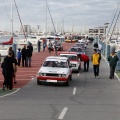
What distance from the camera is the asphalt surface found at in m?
11.2

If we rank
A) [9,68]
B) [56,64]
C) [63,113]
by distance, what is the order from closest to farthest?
1. [63,113]
2. [9,68]
3. [56,64]

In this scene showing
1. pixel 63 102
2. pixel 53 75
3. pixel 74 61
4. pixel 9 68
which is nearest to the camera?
pixel 63 102

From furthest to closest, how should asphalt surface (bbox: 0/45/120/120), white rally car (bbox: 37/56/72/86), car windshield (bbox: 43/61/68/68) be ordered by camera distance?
car windshield (bbox: 43/61/68/68) → white rally car (bbox: 37/56/72/86) → asphalt surface (bbox: 0/45/120/120)

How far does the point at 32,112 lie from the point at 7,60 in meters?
5.60

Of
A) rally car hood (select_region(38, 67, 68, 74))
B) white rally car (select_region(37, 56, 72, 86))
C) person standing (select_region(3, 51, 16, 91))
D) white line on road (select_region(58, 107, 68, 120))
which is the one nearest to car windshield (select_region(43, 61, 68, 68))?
white rally car (select_region(37, 56, 72, 86))

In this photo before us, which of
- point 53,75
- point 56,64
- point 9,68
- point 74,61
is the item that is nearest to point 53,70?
point 53,75

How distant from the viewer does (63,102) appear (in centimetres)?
1394

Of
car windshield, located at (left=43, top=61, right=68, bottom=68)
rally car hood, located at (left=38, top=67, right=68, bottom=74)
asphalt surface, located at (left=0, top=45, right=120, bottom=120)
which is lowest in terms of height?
asphalt surface, located at (left=0, top=45, right=120, bottom=120)

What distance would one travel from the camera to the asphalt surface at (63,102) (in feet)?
36.7

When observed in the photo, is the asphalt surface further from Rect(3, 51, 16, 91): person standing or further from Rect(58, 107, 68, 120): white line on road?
Rect(3, 51, 16, 91): person standing

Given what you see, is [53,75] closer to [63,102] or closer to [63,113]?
[63,102]

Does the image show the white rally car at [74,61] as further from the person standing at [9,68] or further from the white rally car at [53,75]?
the person standing at [9,68]

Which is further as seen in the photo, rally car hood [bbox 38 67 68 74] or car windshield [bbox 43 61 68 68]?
car windshield [bbox 43 61 68 68]

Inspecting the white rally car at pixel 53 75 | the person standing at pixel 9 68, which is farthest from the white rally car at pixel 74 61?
the person standing at pixel 9 68
